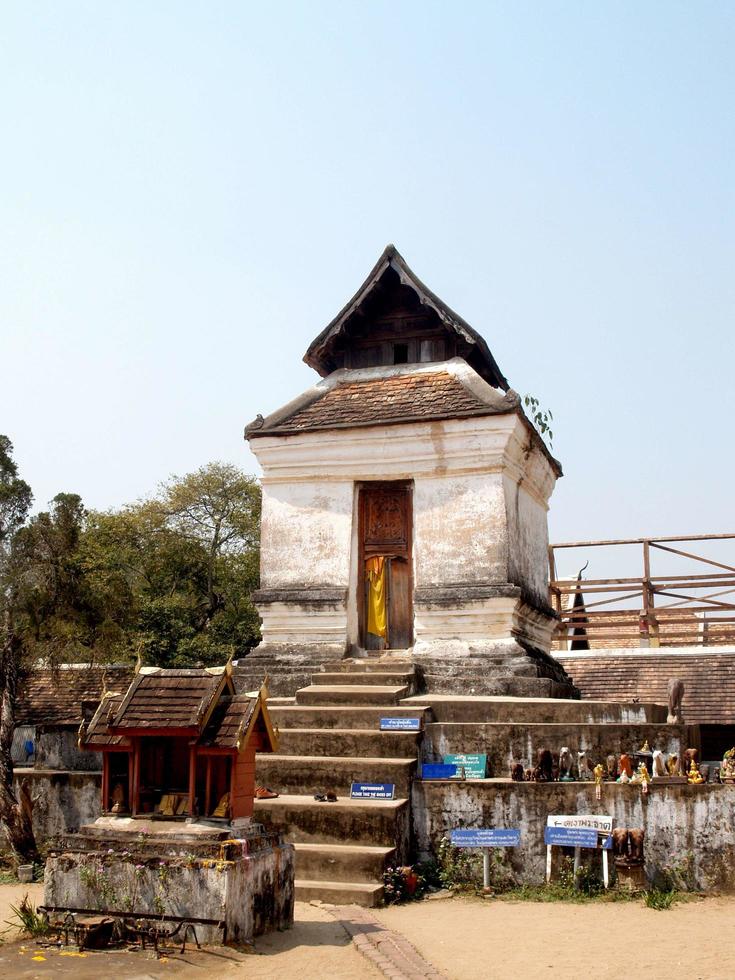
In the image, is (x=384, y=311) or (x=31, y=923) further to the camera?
(x=384, y=311)

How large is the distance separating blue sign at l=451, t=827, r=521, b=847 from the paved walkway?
139 centimetres

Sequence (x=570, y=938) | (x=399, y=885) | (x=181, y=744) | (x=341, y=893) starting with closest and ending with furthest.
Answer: (x=570, y=938)
(x=181, y=744)
(x=341, y=893)
(x=399, y=885)

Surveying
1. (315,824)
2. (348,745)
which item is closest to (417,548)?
(348,745)

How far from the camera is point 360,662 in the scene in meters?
13.1

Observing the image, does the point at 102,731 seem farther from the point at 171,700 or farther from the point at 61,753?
the point at 61,753

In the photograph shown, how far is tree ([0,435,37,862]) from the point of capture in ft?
37.9

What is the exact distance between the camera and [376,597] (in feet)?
45.6

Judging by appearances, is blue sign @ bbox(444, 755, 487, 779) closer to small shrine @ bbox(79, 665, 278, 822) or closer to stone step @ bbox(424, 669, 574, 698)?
stone step @ bbox(424, 669, 574, 698)

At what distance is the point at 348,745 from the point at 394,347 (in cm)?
676

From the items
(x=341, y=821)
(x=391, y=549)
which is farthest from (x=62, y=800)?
(x=391, y=549)

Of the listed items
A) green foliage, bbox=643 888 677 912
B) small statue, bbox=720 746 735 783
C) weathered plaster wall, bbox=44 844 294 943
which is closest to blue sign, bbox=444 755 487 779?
green foliage, bbox=643 888 677 912

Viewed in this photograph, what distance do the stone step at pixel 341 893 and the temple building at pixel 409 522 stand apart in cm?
362

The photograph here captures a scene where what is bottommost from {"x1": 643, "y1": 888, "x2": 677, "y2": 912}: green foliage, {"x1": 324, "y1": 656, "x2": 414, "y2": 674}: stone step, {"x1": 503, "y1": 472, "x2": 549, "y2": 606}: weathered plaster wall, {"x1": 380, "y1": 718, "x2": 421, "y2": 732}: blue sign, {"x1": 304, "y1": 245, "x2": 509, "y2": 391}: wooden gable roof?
{"x1": 643, "y1": 888, "x2": 677, "y2": 912}: green foliage

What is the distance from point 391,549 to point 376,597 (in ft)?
2.34
